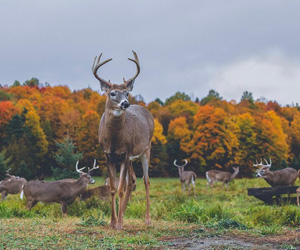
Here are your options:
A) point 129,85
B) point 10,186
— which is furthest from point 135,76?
point 10,186

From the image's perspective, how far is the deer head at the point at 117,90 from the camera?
6.84m

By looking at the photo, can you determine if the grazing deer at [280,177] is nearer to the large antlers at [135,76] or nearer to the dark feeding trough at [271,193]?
the dark feeding trough at [271,193]

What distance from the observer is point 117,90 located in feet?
22.7

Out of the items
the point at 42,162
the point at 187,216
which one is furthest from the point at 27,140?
the point at 187,216

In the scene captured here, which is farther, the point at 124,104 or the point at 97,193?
the point at 97,193

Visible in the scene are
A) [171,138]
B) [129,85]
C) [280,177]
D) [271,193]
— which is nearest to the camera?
[129,85]

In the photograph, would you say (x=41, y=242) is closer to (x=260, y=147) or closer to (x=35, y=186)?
(x=35, y=186)

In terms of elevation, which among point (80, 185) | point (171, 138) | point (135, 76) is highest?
point (171, 138)

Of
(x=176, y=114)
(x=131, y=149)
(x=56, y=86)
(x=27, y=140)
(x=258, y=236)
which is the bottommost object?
(x=258, y=236)

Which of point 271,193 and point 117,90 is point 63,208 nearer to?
point 117,90

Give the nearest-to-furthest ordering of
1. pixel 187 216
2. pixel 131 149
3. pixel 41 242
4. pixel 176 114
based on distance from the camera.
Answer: pixel 41 242, pixel 131 149, pixel 187 216, pixel 176 114

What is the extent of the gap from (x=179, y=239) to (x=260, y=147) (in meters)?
49.7

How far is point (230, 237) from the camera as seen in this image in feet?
20.6

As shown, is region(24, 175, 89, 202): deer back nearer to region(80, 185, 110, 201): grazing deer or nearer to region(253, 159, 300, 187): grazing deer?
region(80, 185, 110, 201): grazing deer
